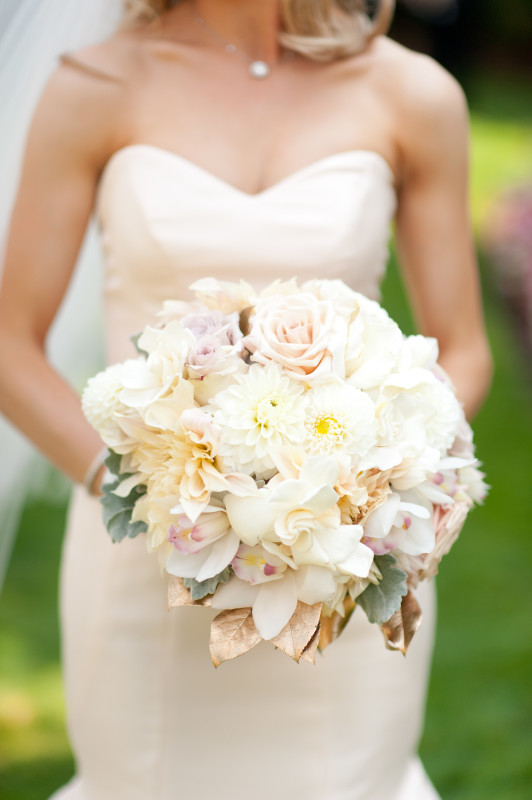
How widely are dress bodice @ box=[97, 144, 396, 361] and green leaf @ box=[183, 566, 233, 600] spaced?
85cm

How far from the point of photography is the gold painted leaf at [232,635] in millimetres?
1708

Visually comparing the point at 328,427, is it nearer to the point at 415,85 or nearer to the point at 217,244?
the point at 217,244

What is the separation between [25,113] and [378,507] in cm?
146

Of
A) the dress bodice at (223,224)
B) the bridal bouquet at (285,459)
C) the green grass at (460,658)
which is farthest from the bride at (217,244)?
the green grass at (460,658)

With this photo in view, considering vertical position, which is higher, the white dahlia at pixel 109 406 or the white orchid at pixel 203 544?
the white dahlia at pixel 109 406

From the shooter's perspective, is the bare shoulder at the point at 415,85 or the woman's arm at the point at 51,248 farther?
the bare shoulder at the point at 415,85

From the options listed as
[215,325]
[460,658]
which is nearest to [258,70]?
[215,325]

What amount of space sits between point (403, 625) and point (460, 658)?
2.92 m

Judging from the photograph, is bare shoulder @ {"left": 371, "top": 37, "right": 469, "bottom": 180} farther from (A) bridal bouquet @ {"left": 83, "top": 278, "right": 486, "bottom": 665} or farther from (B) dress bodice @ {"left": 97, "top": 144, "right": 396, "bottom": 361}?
(A) bridal bouquet @ {"left": 83, "top": 278, "right": 486, "bottom": 665}

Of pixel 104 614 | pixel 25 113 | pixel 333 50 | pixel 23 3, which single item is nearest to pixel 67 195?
pixel 25 113

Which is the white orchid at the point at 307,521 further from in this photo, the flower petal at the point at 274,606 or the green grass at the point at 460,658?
the green grass at the point at 460,658

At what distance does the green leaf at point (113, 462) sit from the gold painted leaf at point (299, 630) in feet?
1.40

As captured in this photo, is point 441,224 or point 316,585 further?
point 441,224

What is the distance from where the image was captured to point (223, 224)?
235 cm
